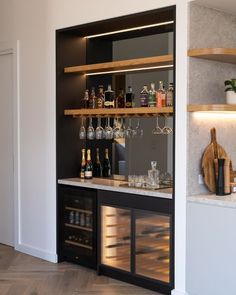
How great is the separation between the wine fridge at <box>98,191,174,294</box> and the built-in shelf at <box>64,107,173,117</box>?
2.55 feet

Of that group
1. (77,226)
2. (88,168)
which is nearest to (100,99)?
(88,168)

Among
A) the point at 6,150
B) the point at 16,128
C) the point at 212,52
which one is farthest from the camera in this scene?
the point at 6,150

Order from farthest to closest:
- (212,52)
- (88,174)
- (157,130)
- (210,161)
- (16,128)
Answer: (16,128)
(88,174)
(157,130)
(210,161)
(212,52)

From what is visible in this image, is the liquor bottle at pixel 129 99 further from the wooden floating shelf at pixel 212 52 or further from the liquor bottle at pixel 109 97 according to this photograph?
the wooden floating shelf at pixel 212 52

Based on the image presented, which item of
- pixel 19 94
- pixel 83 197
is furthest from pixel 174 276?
pixel 19 94

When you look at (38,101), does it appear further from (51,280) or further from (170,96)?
(51,280)

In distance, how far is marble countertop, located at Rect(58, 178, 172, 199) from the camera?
4496mm

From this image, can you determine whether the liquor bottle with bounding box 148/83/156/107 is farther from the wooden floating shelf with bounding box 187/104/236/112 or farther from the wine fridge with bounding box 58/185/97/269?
the wine fridge with bounding box 58/185/97/269

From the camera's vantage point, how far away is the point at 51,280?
16.3 ft

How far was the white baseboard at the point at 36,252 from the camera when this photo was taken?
18.2 ft

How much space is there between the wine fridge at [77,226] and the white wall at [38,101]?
0.10m

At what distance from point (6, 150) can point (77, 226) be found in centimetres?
150

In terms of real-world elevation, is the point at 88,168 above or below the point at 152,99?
below

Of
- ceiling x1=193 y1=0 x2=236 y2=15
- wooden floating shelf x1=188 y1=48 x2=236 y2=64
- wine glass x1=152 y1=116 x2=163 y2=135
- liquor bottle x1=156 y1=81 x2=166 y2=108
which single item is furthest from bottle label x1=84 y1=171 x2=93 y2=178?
ceiling x1=193 y1=0 x2=236 y2=15
